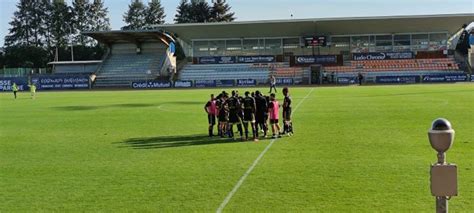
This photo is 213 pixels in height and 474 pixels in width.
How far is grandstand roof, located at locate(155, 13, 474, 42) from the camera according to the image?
225ft

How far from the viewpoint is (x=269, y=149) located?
14.0 meters

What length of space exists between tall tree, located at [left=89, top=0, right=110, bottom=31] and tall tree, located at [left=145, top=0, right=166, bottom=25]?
10497 millimetres

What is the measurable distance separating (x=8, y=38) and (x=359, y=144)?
12043 centimetres

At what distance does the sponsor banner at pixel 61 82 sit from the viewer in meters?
70.4

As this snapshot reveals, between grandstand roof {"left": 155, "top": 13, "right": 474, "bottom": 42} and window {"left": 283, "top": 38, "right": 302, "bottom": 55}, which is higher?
grandstand roof {"left": 155, "top": 13, "right": 474, "bottom": 42}

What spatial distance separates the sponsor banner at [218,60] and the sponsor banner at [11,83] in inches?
920

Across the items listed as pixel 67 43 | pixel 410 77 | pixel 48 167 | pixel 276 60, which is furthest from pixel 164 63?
pixel 48 167

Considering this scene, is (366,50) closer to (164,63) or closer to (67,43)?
(164,63)

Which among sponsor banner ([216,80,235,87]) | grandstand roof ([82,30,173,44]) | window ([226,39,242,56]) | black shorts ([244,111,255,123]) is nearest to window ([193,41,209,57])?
window ([226,39,242,56])

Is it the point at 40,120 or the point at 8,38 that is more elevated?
the point at 8,38

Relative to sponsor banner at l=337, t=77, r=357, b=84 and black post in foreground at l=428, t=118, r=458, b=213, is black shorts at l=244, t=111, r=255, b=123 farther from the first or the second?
sponsor banner at l=337, t=77, r=357, b=84

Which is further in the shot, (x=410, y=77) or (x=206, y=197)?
(x=410, y=77)

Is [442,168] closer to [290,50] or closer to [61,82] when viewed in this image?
[61,82]

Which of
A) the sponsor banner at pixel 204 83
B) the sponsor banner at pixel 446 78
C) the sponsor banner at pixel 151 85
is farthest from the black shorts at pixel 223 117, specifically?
the sponsor banner at pixel 446 78
